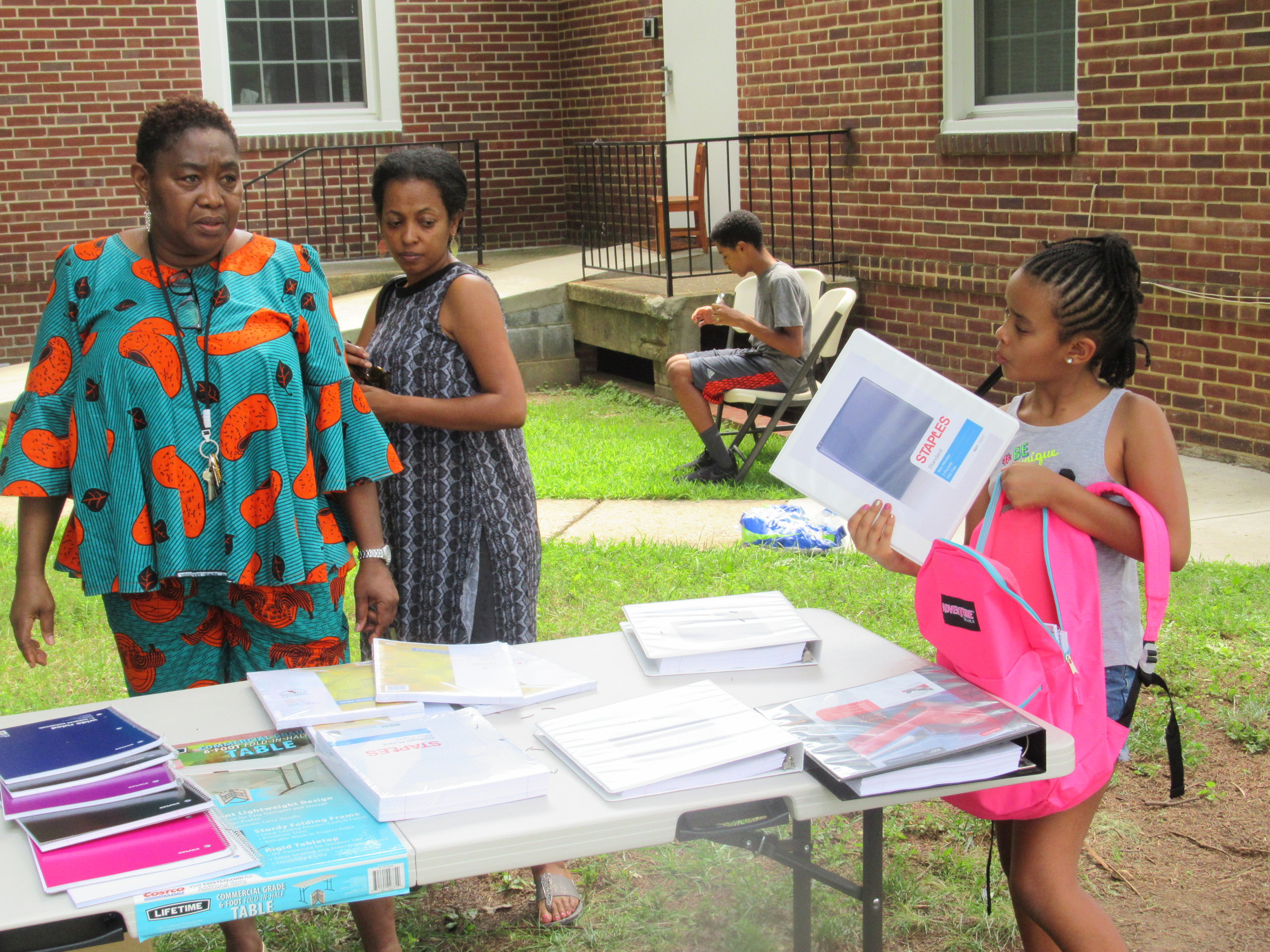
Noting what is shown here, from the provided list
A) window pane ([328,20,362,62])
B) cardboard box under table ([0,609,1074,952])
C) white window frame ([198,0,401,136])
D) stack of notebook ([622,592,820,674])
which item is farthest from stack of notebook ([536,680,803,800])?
window pane ([328,20,362,62])

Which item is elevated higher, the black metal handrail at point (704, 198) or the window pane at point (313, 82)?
the window pane at point (313, 82)

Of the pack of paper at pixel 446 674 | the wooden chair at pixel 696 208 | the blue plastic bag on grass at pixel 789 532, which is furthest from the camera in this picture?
the wooden chair at pixel 696 208

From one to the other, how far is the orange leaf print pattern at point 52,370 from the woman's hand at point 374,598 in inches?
25.0

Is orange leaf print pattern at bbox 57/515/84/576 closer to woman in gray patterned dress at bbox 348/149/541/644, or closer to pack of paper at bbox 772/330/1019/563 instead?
woman in gray patterned dress at bbox 348/149/541/644

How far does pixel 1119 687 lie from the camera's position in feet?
6.99

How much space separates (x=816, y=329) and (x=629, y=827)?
5.55 meters

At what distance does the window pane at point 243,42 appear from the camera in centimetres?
1113

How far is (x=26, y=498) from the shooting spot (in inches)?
91.4

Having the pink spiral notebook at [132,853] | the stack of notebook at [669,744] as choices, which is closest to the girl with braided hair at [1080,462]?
the stack of notebook at [669,744]

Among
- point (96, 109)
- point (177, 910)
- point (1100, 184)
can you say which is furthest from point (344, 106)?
point (177, 910)

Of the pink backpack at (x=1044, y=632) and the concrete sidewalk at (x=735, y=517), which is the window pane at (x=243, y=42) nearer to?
the concrete sidewalk at (x=735, y=517)

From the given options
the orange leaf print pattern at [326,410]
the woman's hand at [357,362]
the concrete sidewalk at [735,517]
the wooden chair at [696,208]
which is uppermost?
the wooden chair at [696,208]

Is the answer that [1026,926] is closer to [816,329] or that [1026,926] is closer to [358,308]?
[816,329]

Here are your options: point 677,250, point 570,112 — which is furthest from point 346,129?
point 677,250
